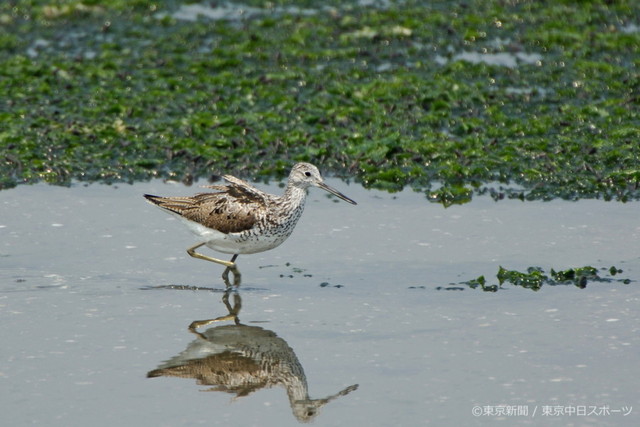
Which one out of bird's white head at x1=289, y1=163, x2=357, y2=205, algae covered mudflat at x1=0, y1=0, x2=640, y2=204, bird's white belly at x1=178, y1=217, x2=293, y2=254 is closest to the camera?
bird's white belly at x1=178, y1=217, x2=293, y2=254

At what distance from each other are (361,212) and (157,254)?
9.15ft

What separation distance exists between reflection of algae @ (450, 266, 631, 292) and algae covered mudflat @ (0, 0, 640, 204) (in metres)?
2.85

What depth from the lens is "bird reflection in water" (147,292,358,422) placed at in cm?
937

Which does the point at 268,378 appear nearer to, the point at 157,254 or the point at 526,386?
the point at 526,386

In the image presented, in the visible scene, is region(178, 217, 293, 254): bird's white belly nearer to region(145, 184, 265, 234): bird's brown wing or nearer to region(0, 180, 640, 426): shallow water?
region(145, 184, 265, 234): bird's brown wing

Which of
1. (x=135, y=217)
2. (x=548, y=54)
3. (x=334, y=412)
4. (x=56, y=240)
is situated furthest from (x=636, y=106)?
(x=334, y=412)

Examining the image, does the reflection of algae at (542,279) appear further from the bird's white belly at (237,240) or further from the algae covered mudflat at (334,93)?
the algae covered mudflat at (334,93)

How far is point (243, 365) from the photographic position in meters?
10.1

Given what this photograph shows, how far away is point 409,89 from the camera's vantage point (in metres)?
18.2

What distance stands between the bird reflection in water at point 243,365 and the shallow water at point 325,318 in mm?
25

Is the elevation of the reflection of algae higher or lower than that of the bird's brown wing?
lower

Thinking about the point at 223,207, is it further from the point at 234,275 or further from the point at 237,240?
the point at 234,275

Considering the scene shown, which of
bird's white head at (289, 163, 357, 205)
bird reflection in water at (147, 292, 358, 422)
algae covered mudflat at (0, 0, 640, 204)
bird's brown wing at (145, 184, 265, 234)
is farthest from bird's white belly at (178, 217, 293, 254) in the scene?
algae covered mudflat at (0, 0, 640, 204)

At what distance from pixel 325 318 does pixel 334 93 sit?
25.3ft
